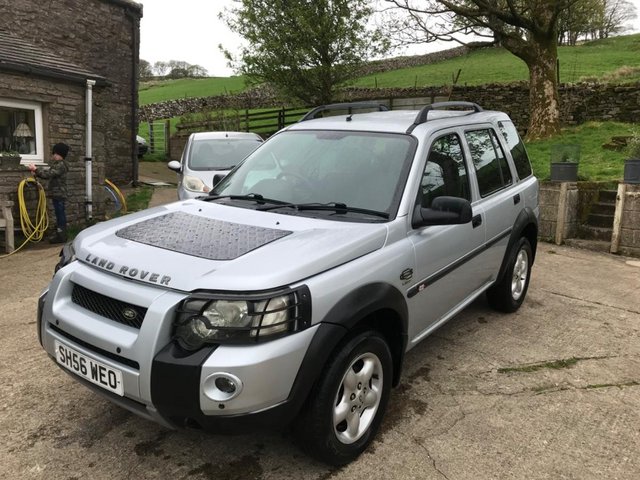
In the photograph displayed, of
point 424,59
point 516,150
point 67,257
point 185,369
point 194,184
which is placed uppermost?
point 424,59

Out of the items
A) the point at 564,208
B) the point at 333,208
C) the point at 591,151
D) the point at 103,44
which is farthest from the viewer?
the point at 103,44

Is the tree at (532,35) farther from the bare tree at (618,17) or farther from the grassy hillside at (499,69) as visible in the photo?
the bare tree at (618,17)

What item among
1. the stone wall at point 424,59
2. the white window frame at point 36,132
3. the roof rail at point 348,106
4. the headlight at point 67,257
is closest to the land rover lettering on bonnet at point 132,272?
the headlight at point 67,257

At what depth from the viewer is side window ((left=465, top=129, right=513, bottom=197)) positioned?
417 cm

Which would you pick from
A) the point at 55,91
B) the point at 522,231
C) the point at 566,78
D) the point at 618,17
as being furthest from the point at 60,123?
the point at 618,17

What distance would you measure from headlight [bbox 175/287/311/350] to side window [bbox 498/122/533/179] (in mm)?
3463

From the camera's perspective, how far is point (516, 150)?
5.07 meters

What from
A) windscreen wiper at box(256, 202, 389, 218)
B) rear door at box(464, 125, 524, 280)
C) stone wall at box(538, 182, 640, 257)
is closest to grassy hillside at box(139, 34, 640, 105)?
stone wall at box(538, 182, 640, 257)

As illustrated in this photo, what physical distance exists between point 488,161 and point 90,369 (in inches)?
135

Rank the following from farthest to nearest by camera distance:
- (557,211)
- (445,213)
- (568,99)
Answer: (568,99)
(557,211)
(445,213)

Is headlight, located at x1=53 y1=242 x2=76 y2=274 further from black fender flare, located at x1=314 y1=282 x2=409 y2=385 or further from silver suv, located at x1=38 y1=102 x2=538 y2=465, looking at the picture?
black fender flare, located at x1=314 y1=282 x2=409 y2=385

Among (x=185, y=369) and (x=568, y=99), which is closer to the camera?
(x=185, y=369)

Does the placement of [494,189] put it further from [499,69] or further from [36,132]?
[499,69]

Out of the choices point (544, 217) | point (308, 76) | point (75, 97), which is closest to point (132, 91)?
point (308, 76)
